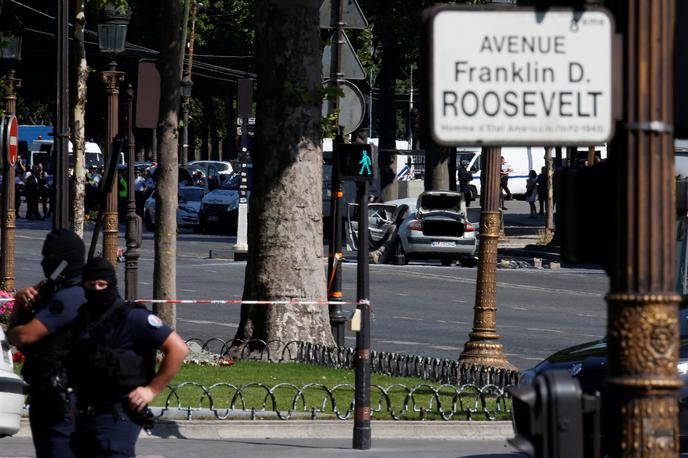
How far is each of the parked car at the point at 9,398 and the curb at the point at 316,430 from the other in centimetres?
193

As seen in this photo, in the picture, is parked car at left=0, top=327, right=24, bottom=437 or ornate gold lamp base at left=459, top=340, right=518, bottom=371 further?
ornate gold lamp base at left=459, top=340, right=518, bottom=371

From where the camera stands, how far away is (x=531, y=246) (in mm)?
43906

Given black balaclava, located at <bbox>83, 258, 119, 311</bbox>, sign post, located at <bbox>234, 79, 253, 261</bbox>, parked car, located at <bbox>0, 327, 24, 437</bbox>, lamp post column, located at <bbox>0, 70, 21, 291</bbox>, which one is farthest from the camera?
sign post, located at <bbox>234, 79, 253, 261</bbox>

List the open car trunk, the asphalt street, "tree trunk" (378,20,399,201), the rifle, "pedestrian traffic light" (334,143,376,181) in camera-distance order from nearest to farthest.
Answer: the rifle
"pedestrian traffic light" (334,143,376,181)
the asphalt street
the open car trunk
"tree trunk" (378,20,399,201)

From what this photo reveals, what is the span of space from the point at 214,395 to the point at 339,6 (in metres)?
5.59

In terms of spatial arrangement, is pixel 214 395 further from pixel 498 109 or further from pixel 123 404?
pixel 498 109

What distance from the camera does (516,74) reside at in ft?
17.0

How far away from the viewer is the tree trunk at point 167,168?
17.7 m

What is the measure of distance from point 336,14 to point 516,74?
1408cm

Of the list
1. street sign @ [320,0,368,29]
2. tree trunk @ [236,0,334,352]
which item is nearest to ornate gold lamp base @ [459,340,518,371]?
tree trunk @ [236,0,334,352]

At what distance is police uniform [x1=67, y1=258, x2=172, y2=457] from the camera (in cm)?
764

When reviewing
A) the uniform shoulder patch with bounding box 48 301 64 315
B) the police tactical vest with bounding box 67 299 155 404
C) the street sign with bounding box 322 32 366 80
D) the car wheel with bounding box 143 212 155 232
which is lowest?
the police tactical vest with bounding box 67 299 155 404

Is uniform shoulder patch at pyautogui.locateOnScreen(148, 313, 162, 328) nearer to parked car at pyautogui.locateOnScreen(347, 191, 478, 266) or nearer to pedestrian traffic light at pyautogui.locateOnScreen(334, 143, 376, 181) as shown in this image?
pedestrian traffic light at pyautogui.locateOnScreen(334, 143, 376, 181)

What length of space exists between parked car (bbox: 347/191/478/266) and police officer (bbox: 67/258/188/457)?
2906cm
